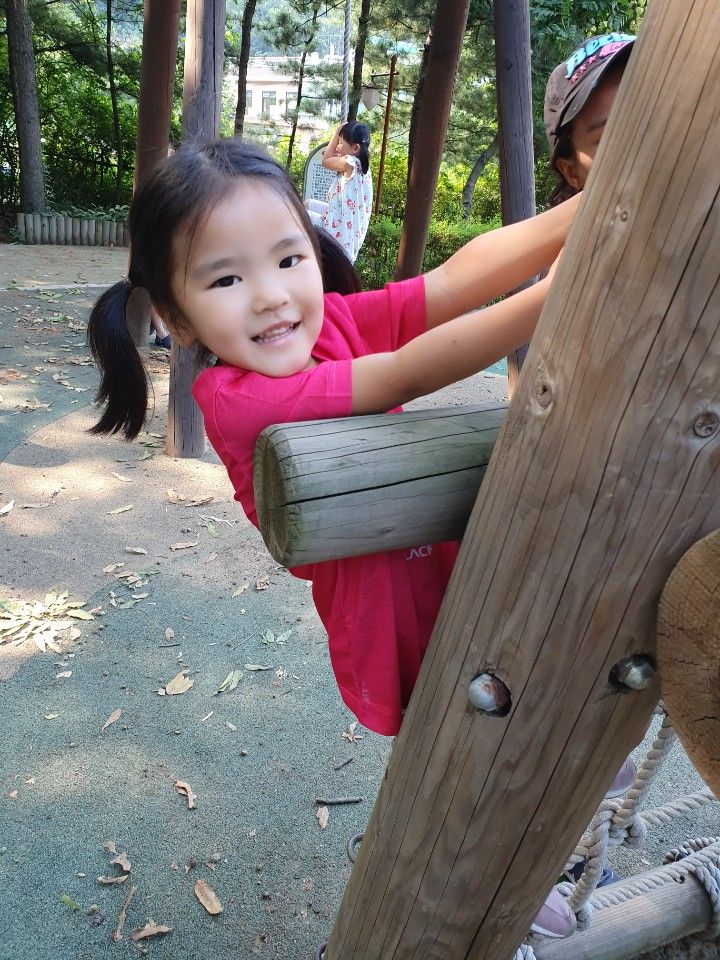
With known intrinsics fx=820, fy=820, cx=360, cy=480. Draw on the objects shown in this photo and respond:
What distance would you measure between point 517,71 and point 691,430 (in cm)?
284

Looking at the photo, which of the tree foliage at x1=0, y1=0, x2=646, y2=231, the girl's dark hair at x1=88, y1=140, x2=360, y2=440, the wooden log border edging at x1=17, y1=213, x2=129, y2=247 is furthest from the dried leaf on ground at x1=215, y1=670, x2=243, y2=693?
the tree foliage at x1=0, y1=0, x2=646, y2=231

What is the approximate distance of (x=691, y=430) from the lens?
32.6 inches

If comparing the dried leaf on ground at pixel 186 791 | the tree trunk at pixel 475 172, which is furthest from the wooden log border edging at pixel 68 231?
the dried leaf on ground at pixel 186 791

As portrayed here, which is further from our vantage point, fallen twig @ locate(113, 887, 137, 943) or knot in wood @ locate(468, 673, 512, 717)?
fallen twig @ locate(113, 887, 137, 943)

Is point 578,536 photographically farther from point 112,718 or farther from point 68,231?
point 68,231

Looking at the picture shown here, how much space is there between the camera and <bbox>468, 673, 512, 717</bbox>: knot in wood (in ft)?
3.30

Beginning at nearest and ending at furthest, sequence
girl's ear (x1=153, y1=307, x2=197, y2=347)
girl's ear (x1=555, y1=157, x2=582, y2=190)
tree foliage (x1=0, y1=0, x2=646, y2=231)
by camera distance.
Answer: girl's ear (x1=153, y1=307, x2=197, y2=347), girl's ear (x1=555, y1=157, x2=582, y2=190), tree foliage (x1=0, y1=0, x2=646, y2=231)

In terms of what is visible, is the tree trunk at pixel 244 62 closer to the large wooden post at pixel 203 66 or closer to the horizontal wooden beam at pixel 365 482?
the large wooden post at pixel 203 66

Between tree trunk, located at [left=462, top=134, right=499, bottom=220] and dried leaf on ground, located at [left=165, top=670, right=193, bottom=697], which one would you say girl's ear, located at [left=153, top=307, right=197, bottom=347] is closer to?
dried leaf on ground, located at [left=165, top=670, right=193, bottom=697]

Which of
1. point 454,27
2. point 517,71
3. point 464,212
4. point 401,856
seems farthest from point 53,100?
point 401,856

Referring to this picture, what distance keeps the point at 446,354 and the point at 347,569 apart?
1.18 feet

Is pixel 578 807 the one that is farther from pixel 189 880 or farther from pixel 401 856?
pixel 189 880

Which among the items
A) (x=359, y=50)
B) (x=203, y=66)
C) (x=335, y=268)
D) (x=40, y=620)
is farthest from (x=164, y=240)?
(x=359, y=50)

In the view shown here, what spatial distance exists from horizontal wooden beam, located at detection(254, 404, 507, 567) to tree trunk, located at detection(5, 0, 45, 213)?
12332 millimetres
